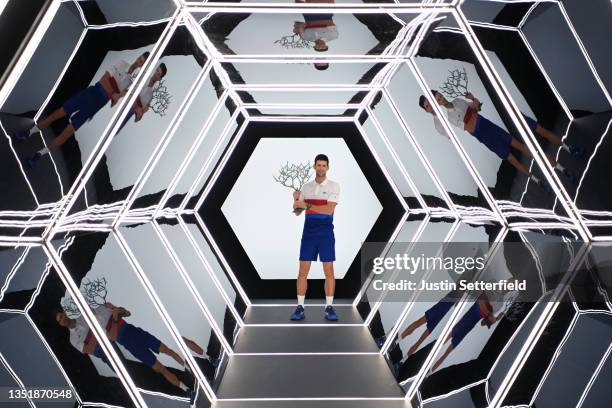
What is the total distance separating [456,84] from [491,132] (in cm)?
35

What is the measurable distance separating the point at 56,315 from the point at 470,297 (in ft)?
6.71

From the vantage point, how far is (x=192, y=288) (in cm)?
420

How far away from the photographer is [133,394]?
2322mm

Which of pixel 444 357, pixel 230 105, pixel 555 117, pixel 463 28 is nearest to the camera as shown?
pixel 555 117

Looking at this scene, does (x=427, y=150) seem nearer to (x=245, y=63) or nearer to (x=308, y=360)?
(x=245, y=63)

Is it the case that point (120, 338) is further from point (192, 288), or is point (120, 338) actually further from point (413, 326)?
point (413, 326)

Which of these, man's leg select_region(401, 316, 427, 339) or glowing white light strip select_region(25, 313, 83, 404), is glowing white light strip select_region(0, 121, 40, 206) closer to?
glowing white light strip select_region(25, 313, 83, 404)

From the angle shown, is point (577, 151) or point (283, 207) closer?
point (577, 151)

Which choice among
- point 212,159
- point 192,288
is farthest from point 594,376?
point 212,159

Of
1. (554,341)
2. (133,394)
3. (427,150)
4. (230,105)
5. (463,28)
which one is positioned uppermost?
(230,105)

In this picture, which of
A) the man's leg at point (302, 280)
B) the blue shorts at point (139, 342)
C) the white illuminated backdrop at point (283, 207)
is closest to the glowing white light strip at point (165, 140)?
the blue shorts at point (139, 342)

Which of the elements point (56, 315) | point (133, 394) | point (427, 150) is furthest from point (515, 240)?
point (56, 315)

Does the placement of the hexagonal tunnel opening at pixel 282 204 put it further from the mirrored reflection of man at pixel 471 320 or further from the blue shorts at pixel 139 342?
the blue shorts at pixel 139 342

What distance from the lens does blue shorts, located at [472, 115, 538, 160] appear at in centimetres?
270
